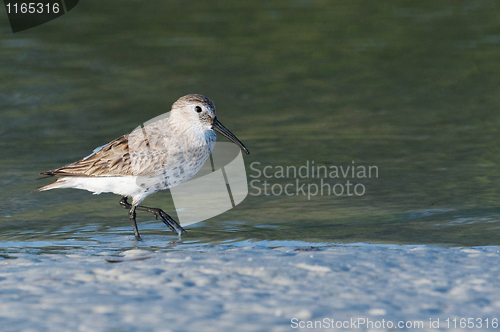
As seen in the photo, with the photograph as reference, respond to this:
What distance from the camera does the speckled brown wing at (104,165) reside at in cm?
707

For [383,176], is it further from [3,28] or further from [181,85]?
[3,28]

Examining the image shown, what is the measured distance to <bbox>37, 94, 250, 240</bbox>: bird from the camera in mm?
6988

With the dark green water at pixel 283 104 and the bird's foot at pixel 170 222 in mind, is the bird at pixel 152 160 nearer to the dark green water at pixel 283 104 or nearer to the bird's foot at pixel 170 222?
the bird's foot at pixel 170 222

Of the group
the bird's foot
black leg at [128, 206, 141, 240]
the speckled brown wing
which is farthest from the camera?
the speckled brown wing

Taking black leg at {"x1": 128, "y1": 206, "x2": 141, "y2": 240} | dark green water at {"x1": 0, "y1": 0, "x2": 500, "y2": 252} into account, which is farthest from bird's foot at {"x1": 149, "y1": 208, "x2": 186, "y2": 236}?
black leg at {"x1": 128, "y1": 206, "x2": 141, "y2": 240}

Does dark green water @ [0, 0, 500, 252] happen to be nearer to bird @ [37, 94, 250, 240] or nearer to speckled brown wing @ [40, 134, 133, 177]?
bird @ [37, 94, 250, 240]

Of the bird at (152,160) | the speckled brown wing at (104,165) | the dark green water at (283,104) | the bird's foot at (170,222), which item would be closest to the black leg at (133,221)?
the bird at (152,160)

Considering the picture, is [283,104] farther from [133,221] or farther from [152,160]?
[133,221]

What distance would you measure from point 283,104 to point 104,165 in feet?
17.5

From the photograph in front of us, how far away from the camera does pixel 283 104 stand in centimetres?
1188

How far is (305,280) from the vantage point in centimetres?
449

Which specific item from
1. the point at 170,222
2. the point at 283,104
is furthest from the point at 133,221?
the point at 283,104

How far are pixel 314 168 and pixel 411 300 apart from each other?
4.85m

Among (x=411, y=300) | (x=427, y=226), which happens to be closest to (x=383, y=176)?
(x=427, y=226)
